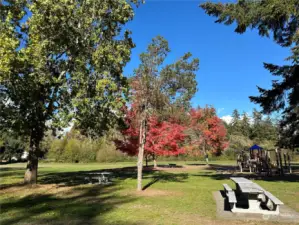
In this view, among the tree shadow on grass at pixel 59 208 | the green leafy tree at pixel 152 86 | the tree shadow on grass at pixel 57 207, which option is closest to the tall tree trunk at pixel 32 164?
the tree shadow on grass at pixel 57 207

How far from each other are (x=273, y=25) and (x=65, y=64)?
10014mm

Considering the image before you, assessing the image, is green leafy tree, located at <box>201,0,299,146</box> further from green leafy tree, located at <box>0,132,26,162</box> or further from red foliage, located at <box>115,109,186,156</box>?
green leafy tree, located at <box>0,132,26,162</box>

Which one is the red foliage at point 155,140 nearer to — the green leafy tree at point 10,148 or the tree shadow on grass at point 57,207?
the tree shadow on grass at point 57,207

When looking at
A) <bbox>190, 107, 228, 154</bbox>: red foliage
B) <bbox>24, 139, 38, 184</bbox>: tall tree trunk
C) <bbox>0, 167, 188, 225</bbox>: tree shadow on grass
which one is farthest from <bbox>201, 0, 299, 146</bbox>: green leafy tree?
<bbox>190, 107, 228, 154</bbox>: red foliage

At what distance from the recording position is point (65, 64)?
13.4 m

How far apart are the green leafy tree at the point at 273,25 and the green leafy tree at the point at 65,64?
187 inches

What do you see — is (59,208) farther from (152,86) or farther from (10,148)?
(10,148)

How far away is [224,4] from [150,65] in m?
4.69

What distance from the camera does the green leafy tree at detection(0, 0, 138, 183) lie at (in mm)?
11125

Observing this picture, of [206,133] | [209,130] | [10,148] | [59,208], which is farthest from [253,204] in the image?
[10,148]

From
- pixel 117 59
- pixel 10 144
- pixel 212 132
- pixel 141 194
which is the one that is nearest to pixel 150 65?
pixel 117 59

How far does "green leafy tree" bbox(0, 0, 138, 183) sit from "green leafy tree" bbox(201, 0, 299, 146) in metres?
4.74

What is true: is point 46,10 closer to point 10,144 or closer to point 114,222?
point 114,222

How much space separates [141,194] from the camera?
35.5 feet
